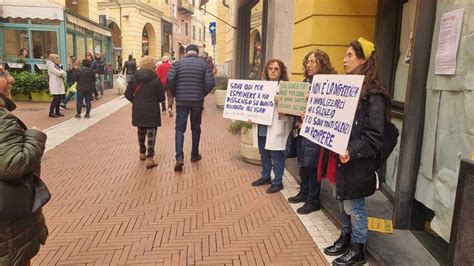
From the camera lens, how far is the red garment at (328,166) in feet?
11.0

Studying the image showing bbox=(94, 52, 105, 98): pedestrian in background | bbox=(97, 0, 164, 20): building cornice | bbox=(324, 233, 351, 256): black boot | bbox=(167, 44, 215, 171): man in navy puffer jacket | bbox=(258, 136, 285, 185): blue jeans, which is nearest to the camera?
bbox=(324, 233, 351, 256): black boot

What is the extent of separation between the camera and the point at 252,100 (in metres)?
5.46

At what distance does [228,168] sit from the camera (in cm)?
654

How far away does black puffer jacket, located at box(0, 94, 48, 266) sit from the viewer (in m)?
2.19

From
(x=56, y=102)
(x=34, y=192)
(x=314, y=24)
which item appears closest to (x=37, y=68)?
(x=56, y=102)

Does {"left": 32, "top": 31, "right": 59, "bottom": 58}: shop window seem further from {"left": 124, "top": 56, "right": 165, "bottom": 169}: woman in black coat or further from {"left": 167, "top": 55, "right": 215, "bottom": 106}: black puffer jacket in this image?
{"left": 167, "top": 55, "right": 215, "bottom": 106}: black puffer jacket

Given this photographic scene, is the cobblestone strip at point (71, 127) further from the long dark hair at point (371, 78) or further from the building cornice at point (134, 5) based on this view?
the building cornice at point (134, 5)

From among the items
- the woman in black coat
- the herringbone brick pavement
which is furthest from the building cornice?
Result: the woman in black coat

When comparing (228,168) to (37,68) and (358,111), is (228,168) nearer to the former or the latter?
(358,111)

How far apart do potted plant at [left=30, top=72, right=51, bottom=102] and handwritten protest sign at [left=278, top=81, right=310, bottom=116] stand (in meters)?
11.7

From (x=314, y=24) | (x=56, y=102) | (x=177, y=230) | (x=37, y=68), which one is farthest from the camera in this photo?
(x=37, y=68)

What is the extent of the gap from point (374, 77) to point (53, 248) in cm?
314

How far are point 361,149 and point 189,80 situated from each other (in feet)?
12.6

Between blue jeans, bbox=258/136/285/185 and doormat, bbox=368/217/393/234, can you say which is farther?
blue jeans, bbox=258/136/285/185
